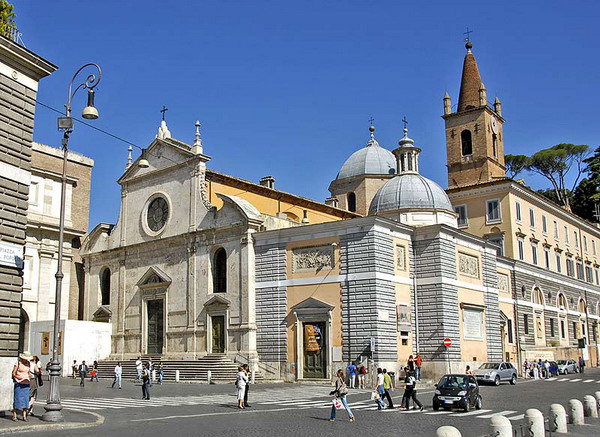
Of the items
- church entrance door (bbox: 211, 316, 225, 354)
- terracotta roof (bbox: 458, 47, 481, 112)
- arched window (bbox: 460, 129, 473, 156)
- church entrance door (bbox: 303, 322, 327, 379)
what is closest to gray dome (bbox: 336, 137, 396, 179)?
arched window (bbox: 460, 129, 473, 156)

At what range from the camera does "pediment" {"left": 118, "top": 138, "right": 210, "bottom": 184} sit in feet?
140

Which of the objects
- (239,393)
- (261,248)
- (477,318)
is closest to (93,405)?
(239,393)

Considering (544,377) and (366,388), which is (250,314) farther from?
(544,377)

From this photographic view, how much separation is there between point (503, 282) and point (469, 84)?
20245 mm

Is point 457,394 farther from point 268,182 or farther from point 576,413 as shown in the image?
point 268,182

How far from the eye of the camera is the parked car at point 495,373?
35938 millimetres

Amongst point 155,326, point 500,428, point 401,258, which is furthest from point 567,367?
point 500,428

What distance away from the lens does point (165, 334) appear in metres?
42.1

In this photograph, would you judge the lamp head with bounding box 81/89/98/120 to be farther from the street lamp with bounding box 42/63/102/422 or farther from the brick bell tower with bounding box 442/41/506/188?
the brick bell tower with bounding box 442/41/506/188

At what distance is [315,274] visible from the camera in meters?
36.7

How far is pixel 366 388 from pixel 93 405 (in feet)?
47.1

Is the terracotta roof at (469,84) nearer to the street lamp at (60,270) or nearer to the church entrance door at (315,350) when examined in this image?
the church entrance door at (315,350)

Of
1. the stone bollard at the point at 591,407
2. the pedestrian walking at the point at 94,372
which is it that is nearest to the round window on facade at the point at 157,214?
the pedestrian walking at the point at 94,372

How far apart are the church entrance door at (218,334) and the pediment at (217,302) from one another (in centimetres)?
77
